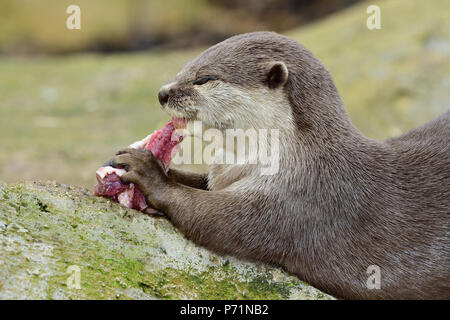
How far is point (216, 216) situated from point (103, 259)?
1.86 ft

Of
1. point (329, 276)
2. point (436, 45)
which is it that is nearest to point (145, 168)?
point (329, 276)

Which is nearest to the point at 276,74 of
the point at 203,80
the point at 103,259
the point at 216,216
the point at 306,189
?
the point at 203,80

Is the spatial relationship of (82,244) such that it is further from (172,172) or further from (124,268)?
(172,172)

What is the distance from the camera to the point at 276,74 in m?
3.02

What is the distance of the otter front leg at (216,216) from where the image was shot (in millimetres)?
2807

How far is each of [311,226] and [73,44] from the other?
1327cm

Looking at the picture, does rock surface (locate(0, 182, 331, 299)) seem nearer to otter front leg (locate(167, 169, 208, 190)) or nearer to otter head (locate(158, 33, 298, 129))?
otter front leg (locate(167, 169, 208, 190))

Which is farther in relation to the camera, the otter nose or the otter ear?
the otter nose

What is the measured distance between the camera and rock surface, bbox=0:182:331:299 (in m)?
2.35

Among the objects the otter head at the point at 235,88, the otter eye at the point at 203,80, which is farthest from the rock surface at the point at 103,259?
the otter eye at the point at 203,80

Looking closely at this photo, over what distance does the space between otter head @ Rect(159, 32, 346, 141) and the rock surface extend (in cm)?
63

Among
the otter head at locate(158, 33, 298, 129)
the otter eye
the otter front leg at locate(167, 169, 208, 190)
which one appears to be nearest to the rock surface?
the otter front leg at locate(167, 169, 208, 190)

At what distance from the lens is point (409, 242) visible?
288 cm
